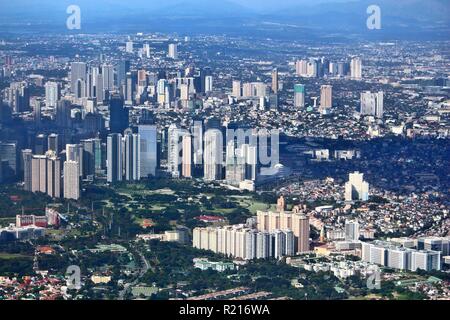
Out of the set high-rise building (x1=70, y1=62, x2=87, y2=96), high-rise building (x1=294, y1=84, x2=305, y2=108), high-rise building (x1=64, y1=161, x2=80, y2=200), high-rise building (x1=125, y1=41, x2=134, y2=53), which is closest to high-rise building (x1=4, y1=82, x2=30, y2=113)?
high-rise building (x1=70, y1=62, x2=87, y2=96)

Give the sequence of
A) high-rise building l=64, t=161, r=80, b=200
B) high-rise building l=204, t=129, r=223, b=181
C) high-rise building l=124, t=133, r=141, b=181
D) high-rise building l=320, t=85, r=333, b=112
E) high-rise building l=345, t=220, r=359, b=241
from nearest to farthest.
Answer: high-rise building l=345, t=220, r=359, b=241, high-rise building l=64, t=161, r=80, b=200, high-rise building l=204, t=129, r=223, b=181, high-rise building l=124, t=133, r=141, b=181, high-rise building l=320, t=85, r=333, b=112

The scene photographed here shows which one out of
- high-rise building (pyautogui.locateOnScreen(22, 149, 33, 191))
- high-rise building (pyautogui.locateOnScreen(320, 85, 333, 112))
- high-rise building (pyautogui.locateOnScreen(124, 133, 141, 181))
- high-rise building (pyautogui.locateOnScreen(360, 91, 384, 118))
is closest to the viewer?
high-rise building (pyautogui.locateOnScreen(22, 149, 33, 191))

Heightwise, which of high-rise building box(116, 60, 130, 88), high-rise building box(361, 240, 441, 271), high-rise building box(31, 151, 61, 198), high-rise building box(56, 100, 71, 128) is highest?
high-rise building box(116, 60, 130, 88)

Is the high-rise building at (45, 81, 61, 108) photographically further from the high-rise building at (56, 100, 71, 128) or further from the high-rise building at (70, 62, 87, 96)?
the high-rise building at (70, 62, 87, 96)

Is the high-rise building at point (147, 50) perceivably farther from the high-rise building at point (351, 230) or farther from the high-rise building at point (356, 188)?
the high-rise building at point (351, 230)

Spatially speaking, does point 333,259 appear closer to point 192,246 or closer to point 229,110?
point 192,246

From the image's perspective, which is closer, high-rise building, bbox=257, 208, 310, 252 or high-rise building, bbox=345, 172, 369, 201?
high-rise building, bbox=257, 208, 310, 252
